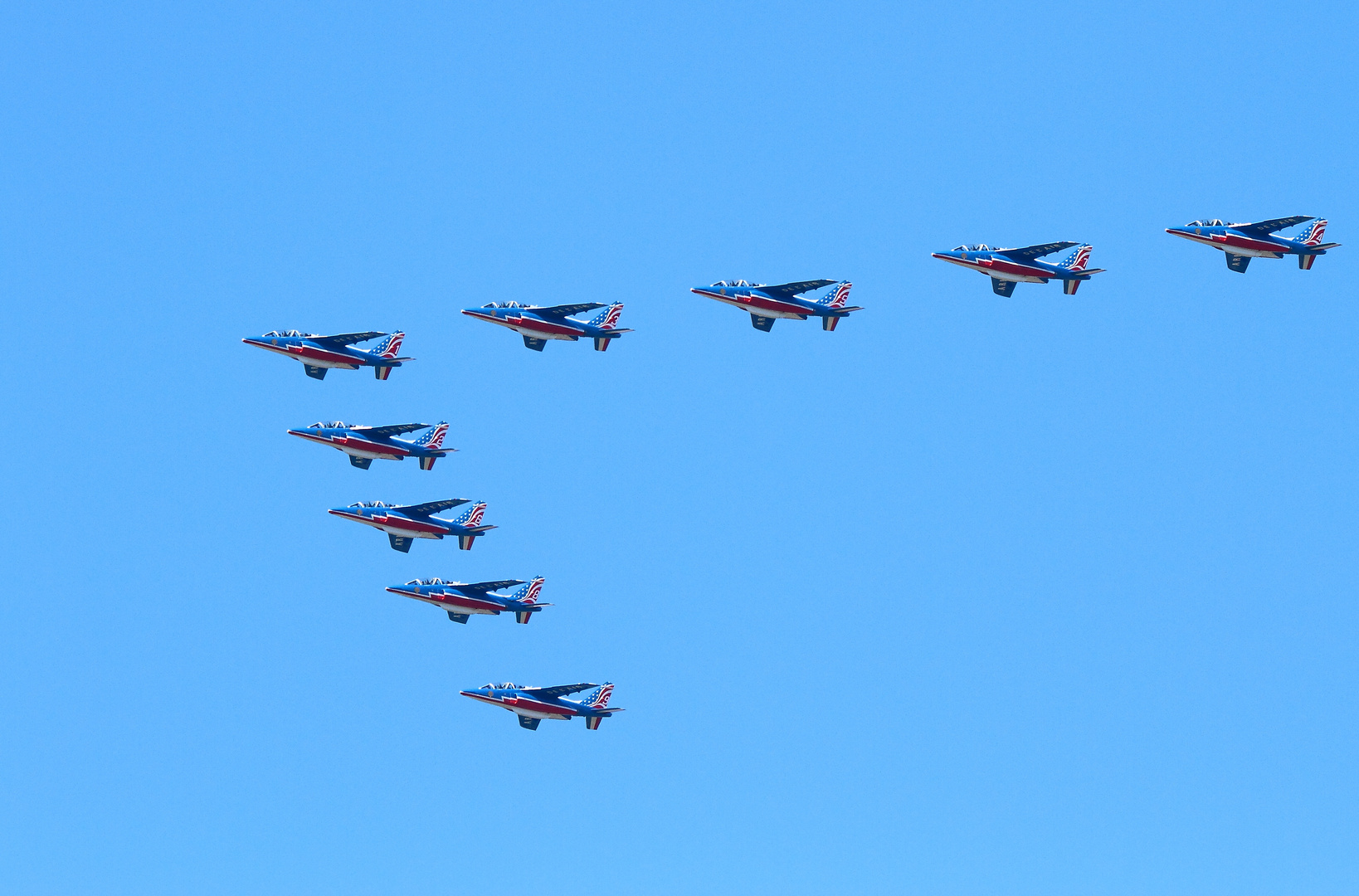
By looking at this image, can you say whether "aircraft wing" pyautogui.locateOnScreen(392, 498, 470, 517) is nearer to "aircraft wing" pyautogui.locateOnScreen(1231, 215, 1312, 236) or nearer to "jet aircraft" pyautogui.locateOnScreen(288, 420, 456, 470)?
"jet aircraft" pyautogui.locateOnScreen(288, 420, 456, 470)

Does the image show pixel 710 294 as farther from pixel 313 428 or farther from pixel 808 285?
pixel 313 428

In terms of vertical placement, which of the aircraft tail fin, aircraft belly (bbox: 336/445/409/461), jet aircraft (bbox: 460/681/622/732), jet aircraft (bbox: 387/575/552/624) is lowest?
jet aircraft (bbox: 460/681/622/732)

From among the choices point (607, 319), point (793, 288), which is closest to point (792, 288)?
point (793, 288)

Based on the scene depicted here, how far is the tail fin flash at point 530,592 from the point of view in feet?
595

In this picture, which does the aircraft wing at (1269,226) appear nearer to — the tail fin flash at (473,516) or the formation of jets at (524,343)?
the formation of jets at (524,343)

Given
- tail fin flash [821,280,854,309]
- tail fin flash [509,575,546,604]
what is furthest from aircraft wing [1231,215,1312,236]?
tail fin flash [509,575,546,604]

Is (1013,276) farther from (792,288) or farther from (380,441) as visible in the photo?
(380,441)

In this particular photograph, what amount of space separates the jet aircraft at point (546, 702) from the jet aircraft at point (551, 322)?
31.6 m

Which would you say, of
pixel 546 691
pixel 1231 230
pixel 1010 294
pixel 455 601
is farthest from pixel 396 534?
pixel 1231 230

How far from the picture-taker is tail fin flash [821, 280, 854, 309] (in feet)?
573

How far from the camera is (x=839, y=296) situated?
175m

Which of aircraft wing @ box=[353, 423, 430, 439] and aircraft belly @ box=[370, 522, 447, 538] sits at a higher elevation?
aircraft wing @ box=[353, 423, 430, 439]

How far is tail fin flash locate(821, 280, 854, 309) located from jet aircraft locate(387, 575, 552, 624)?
3644cm

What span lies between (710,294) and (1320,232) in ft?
170
